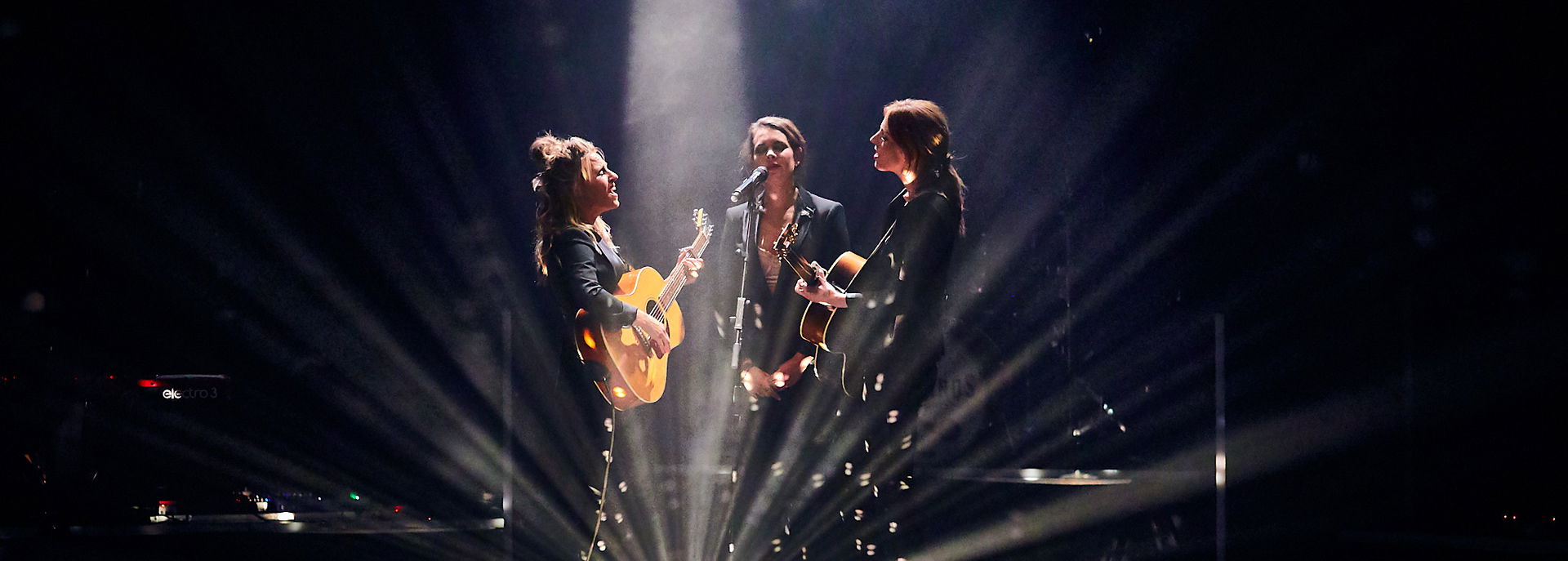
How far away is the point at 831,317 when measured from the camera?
3.38 meters

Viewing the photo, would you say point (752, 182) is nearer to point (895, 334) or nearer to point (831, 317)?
point (831, 317)

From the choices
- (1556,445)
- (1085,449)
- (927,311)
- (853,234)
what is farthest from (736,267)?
(1556,445)

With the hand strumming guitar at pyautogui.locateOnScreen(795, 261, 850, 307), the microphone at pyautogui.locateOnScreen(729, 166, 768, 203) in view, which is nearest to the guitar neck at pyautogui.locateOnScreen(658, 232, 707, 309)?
Answer: the microphone at pyautogui.locateOnScreen(729, 166, 768, 203)

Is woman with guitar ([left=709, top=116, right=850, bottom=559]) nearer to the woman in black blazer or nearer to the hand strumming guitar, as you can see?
the hand strumming guitar

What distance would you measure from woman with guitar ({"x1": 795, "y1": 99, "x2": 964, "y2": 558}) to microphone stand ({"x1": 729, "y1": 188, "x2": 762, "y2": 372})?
0.27 meters

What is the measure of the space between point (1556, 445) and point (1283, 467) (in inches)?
42.0

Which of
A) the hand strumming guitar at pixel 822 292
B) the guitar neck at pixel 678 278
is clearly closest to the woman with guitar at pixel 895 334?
the hand strumming guitar at pixel 822 292

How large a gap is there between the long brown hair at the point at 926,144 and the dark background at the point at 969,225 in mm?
280

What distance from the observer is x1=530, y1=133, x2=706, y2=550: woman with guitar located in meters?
3.54

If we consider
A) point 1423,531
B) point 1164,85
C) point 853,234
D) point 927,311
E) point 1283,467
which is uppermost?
point 1164,85

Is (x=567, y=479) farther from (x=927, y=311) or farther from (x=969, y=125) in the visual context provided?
(x=969, y=125)

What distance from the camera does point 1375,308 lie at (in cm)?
427

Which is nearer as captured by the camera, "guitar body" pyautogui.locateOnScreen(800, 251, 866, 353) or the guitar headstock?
"guitar body" pyautogui.locateOnScreen(800, 251, 866, 353)

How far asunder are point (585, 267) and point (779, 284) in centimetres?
73
